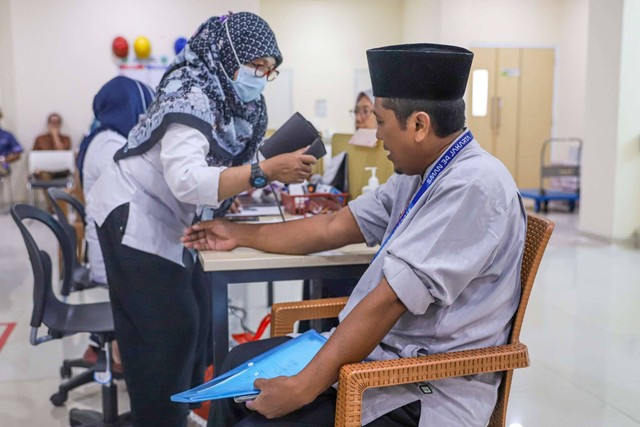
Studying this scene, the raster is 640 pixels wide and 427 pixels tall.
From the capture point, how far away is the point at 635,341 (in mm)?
3316

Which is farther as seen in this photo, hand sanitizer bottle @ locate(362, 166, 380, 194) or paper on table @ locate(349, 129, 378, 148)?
paper on table @ locate(349, 129, 378, 148)

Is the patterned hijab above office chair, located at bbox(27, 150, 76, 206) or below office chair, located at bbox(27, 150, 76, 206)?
above

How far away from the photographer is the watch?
1690mm

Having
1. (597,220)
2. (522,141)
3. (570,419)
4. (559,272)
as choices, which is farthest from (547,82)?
(570,419)

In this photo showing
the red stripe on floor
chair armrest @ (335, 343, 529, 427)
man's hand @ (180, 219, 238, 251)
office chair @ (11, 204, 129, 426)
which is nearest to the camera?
chair armrest @ (335, 343, 529, 427)

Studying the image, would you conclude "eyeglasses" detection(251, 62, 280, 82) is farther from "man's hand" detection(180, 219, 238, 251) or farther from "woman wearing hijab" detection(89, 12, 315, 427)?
"man's hand" detection(180, 219, 238, 251)

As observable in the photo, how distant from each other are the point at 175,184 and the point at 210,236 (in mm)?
179

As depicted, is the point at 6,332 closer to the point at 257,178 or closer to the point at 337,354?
the point at 257,178

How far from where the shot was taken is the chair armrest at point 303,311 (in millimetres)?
1697

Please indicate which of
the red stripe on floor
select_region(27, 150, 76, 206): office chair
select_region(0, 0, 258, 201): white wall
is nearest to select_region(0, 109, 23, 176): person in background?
select_region(27, 150, 76, 206): office chair

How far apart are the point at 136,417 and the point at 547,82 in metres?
8.40

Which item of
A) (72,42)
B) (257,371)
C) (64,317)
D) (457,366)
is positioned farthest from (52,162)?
(457,366)

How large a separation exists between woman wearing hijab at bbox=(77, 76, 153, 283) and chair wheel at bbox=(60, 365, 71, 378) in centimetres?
42

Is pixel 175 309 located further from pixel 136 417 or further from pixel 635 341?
pixel 635 341
